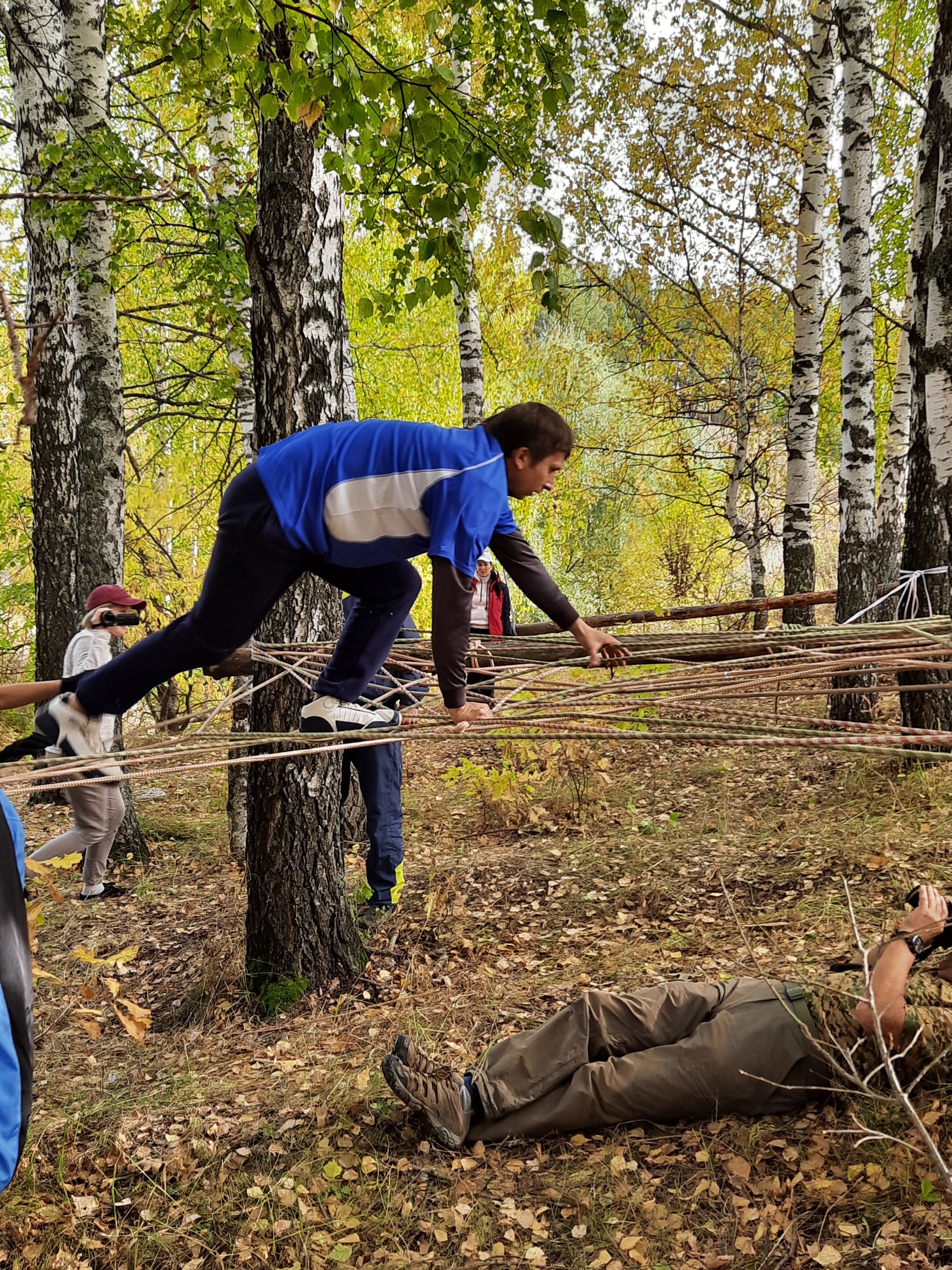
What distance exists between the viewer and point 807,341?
605cm

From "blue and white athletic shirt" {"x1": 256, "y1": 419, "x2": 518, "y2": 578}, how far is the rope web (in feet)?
1.44

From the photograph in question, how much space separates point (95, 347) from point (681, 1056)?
4.33 meters

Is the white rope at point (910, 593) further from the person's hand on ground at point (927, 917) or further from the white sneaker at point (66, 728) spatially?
the white sneaker at point (66, 728)

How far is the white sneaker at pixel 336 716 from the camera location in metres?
2.63

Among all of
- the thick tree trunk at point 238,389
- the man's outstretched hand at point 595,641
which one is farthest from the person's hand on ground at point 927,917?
the thick tree trunk at point 238,389

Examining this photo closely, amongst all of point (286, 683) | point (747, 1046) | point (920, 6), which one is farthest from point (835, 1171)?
point (920, 6)

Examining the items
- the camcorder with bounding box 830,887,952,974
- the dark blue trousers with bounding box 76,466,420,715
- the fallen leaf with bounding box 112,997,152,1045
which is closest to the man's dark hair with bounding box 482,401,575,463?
the dark blue trousers with bounding box 76,466,420,715

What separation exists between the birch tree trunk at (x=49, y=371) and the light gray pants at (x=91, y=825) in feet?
4.02

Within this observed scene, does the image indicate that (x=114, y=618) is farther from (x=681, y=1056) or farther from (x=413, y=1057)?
(x=681, y=1056)

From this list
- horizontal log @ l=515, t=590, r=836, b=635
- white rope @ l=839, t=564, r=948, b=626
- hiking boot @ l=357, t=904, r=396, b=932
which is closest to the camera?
white rope @ l=839, t=564, r=948, b=626

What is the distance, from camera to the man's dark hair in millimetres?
2107

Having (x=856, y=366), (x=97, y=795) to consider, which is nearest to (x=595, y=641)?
(x=97, y=795)

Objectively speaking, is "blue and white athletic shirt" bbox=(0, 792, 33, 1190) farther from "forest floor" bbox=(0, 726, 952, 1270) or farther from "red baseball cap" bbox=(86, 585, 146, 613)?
"red baseball cap" bbox=(86, 585, 146, 613)

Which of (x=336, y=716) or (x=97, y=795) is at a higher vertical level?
(x=336, y=716)
